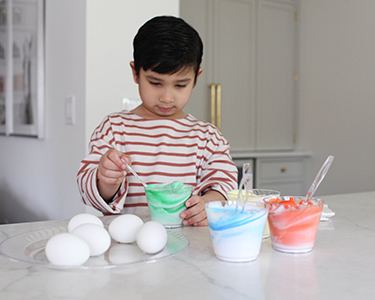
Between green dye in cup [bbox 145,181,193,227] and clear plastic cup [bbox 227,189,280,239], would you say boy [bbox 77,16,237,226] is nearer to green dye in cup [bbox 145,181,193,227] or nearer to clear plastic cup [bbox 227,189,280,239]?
green dye in cup [bbox 145,181,193,227]

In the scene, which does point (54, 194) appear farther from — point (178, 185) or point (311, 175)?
point (311, 175)

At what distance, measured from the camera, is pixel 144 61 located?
100 cm

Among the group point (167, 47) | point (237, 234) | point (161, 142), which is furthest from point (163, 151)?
point (237, 234)

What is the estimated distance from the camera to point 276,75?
3824 millimetres

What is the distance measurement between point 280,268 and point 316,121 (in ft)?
10.8

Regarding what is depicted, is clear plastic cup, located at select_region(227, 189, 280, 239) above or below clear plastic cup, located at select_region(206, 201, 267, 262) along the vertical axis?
above

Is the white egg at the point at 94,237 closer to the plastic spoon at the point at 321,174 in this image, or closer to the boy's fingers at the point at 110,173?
the boy's fingers at the point at 110,173

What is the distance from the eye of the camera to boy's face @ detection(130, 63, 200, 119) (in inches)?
39.5

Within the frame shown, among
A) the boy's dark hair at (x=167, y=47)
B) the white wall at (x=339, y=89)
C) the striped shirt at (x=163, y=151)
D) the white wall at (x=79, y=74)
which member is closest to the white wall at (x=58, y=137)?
the white wall at (x=79, y=74)

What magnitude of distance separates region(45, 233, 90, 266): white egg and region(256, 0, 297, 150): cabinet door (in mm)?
3248

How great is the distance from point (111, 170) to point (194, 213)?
18 cm

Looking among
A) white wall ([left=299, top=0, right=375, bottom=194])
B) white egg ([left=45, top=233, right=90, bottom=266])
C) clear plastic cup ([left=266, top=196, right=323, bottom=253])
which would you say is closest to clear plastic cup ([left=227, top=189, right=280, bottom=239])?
clear plastic cup ([left=266, top=196, right=323, bottom=253])

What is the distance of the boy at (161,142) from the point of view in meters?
0.96

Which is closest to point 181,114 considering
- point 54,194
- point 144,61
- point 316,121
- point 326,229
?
point 144,61
